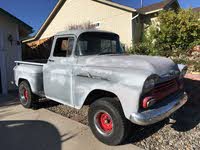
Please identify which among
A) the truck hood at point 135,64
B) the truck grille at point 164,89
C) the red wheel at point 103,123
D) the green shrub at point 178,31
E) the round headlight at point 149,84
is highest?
the green shrub at point 178,31

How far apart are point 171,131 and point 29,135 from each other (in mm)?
3144

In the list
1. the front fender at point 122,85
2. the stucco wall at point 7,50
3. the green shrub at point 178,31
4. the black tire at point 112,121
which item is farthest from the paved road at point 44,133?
the green shrub at point 178,31

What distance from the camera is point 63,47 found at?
5.94m

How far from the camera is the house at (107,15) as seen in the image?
16.9 meters

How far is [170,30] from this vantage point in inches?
540

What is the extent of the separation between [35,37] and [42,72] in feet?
Answer: 65.6

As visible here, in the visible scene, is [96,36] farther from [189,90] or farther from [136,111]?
[189,90]

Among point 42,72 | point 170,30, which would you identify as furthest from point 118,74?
point 170,30

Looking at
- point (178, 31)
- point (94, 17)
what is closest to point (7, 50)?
point (178, 31)

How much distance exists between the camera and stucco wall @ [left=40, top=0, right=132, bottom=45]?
1714 centimetres

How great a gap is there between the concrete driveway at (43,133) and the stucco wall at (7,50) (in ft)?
11.6

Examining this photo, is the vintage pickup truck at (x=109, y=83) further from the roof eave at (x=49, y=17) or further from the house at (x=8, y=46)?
the roof eave at (x=49, y=17)

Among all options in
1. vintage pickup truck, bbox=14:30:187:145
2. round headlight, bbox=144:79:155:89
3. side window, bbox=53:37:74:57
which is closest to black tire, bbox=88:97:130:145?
vintage pickup truck, bbox=14:30:187:145

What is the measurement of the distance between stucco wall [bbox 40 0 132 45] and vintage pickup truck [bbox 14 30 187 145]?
11.2m
